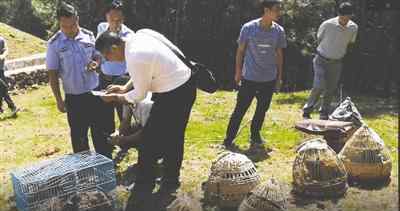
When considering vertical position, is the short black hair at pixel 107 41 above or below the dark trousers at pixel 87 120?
above

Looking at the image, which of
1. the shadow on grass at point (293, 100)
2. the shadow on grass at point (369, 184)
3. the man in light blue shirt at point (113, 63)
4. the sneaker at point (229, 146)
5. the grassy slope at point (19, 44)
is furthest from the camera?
the grassy slope at point (19, 44)

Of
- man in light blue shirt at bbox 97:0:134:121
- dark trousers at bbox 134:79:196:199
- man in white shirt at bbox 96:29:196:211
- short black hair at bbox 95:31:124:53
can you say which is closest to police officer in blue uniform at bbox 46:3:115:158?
man in light blue shirt at bbox 97:0:134:121

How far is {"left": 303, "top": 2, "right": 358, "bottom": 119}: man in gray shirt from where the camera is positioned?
8312 millimetres

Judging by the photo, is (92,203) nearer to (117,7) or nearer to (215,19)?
(117,7)

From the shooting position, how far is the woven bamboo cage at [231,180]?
17.5 feet

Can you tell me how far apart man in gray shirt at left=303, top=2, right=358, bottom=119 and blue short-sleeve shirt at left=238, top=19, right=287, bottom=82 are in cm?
156

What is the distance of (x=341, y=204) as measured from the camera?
18.0 ft

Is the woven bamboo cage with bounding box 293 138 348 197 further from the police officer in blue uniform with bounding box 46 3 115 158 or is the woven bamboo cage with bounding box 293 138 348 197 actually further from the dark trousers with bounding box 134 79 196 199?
the police officer in blue uniform with bounding box 46 3 115 158

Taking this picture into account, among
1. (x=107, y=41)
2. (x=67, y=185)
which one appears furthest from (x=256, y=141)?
(x=107, y=41)

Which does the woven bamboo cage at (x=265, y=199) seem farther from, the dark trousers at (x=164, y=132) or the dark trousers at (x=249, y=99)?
the dark trousers at (x=249, y=99)

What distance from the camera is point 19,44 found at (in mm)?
14352

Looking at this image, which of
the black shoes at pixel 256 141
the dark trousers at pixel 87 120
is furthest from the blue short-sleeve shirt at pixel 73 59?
the black shoes at pixel 256 141

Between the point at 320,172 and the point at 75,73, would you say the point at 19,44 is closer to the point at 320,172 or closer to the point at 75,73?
the point at 75,73

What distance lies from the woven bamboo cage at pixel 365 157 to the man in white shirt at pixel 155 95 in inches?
69.3
